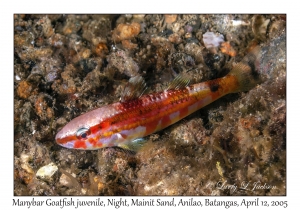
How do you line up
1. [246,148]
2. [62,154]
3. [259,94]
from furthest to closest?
[62,154] → [259,94] → [246,148]

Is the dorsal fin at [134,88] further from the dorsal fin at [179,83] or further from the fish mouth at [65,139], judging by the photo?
the fish mouth at [65,139]

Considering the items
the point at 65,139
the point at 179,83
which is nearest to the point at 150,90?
the point at 179,83

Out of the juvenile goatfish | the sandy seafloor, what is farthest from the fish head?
the sandy seafloor

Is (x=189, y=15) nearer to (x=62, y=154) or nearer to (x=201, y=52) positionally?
(x=201, y=52)

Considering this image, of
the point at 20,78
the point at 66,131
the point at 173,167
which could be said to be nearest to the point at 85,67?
the point at 20,78

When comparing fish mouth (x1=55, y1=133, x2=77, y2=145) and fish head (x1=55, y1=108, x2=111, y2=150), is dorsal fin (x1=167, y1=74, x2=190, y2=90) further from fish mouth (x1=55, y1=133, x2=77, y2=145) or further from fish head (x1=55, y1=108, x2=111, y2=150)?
fish mouth (x1=55, y1=133, x2=77, y2=145)

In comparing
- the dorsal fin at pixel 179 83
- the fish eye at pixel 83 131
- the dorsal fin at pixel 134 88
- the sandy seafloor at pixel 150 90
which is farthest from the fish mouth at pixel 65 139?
the dorsal fin at pixel 179 83
